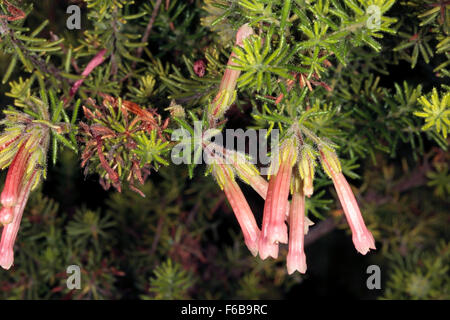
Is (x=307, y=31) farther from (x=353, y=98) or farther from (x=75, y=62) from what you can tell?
(x=75, y=62)

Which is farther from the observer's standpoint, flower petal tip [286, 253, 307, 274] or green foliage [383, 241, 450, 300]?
green foliage [383, 241, 450, 300]

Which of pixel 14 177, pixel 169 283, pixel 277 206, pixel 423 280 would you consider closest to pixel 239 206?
pixel 277 206

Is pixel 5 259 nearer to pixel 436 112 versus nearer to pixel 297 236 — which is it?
pixel 297 236

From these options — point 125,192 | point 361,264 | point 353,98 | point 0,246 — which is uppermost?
point 353,98

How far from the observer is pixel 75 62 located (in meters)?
0.92

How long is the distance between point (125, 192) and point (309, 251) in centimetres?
95

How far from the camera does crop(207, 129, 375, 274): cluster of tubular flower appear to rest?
66 centimetres

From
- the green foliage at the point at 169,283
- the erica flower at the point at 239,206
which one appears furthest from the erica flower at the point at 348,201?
the green foliage at the point at 169,283

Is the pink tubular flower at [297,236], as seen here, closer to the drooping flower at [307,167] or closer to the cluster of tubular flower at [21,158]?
the drooping flower at [307,167]

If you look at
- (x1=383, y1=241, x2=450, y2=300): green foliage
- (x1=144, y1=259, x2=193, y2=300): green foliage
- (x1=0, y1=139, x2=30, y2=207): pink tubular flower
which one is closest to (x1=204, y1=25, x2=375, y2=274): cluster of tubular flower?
(x1=0, y1=139, x2=30, y2=207): pink tubular flower

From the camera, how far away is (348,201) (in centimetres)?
70

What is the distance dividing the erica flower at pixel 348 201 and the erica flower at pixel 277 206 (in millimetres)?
66

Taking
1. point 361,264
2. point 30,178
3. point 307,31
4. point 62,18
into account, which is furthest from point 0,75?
point 361,264

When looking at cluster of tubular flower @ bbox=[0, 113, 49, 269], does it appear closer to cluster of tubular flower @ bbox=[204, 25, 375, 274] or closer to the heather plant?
the heather plant
